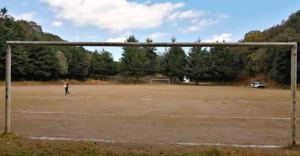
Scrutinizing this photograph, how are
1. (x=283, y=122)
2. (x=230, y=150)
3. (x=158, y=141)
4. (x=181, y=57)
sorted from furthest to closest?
(x=181, y=57), (x=283, y=122), (x=158, y=141), (x=230, y=150)

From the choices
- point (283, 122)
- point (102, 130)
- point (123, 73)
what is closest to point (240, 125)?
point (283, 122)

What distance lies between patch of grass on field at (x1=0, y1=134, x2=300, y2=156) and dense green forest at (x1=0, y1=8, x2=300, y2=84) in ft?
209

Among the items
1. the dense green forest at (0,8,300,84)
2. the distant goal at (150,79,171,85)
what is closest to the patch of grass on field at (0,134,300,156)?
the dense green forest at (0,8,300,84)

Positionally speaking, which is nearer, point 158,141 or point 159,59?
point 158,141

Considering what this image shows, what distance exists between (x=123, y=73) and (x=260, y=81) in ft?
91.2

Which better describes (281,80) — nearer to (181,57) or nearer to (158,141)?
(181,57)

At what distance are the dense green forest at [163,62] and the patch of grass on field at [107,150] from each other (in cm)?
6357

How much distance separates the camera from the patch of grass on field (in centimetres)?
746

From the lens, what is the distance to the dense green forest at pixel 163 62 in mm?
73544

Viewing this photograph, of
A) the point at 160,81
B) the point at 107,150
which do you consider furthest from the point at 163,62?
the point at 107,150

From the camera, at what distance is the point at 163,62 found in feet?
296

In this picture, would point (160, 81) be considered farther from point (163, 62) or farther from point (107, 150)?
point (107, 150)

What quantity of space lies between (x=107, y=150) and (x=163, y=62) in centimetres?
8252

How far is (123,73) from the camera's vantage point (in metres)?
88.5
